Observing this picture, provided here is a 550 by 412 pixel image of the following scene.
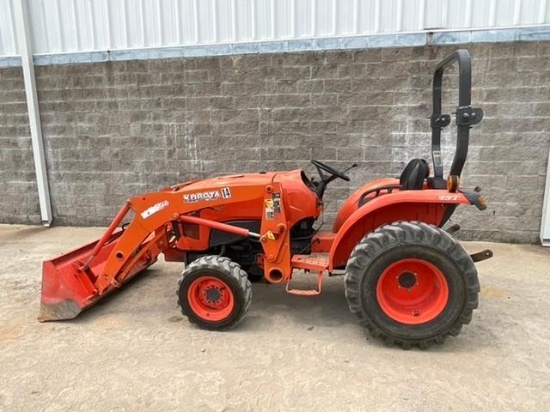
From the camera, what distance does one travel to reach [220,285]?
10.6 feet

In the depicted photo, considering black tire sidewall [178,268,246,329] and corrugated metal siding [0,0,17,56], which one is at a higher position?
corrugated metal siding [0,0,17,56]

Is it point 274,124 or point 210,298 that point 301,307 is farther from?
point 274,124

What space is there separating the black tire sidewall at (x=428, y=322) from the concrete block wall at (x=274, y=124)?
8.92ft

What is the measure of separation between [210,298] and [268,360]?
26.6 inches

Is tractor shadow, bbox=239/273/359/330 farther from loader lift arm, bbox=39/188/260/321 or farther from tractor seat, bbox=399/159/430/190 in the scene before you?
tractor seat, bbox=399/159/430/190

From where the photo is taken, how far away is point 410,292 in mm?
3029

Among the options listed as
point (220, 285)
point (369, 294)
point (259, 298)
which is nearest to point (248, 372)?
point (220, 285)

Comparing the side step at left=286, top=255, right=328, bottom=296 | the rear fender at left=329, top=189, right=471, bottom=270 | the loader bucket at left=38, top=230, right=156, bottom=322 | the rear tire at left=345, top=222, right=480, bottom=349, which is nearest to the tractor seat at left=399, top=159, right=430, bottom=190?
the rear fender at left=329, top=189, right=471, bottom=270

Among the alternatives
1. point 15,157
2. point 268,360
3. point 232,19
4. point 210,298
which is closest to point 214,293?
point 210,298

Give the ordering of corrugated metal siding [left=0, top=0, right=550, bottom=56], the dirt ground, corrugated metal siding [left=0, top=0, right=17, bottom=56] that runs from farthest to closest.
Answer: corrugated metal siding [left=0, top=0, right=17, bottom=56], corrugated metal siding [left=0, top=0, right=550, bottom=56], the dirt ground

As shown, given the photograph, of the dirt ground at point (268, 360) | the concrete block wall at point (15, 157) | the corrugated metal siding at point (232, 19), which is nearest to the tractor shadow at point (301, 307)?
the dirt ground at point (268, 360)

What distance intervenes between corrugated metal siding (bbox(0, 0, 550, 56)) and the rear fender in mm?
2925

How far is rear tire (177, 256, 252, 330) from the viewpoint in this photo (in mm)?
3186

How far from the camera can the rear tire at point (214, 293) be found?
3.19 m
